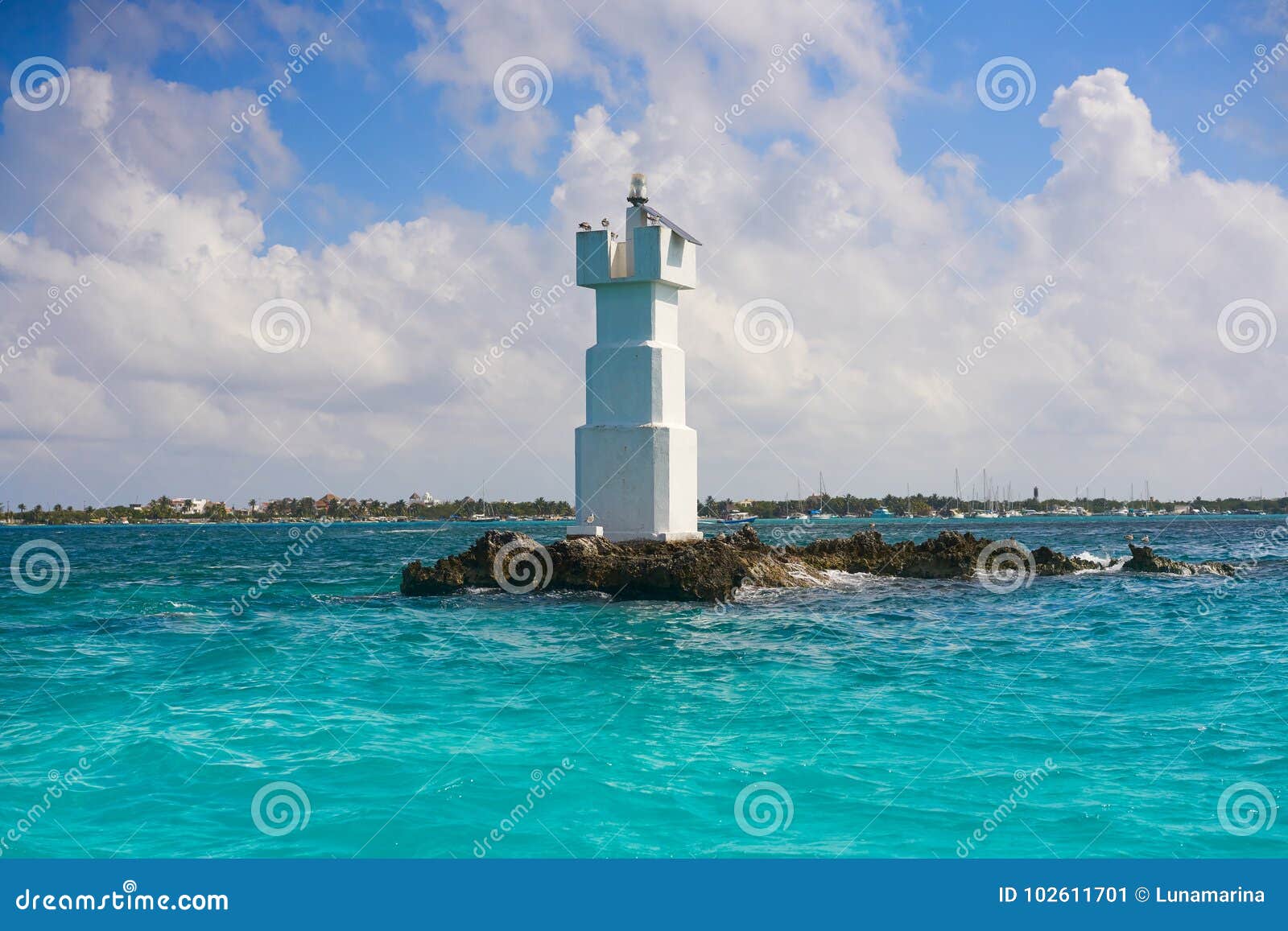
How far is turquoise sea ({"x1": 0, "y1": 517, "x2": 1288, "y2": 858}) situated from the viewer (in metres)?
Answer: 7.74

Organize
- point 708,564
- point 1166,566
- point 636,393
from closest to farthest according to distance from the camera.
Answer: point 708,564
point 636,393
point 1166,566

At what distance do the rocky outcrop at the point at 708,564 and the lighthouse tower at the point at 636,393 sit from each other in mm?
918

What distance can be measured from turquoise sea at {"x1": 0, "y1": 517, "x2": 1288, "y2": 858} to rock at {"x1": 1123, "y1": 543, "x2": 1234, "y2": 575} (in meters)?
11.2

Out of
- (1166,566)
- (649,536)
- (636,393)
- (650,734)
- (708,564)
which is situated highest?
(636,393)

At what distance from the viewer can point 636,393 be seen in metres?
22.9

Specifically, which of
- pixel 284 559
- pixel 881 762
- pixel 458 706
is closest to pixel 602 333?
A: pixel 458 706

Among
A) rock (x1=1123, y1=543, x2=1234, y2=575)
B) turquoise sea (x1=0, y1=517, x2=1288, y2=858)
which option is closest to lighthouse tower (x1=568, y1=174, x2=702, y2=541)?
turquoise sea (x1=0, y1=517, x2=1288, y2=858)

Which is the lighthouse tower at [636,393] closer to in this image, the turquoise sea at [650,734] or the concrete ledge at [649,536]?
the concrete ledge at [649,536]

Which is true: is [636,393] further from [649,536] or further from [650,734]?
[650,734]

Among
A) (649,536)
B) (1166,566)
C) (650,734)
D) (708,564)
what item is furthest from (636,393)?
(1166,566)

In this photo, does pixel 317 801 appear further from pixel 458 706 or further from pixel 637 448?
pixel 637 448

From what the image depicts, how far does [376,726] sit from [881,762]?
5.39 metres

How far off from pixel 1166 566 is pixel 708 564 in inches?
674

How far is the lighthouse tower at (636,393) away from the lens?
2281 centimetres
